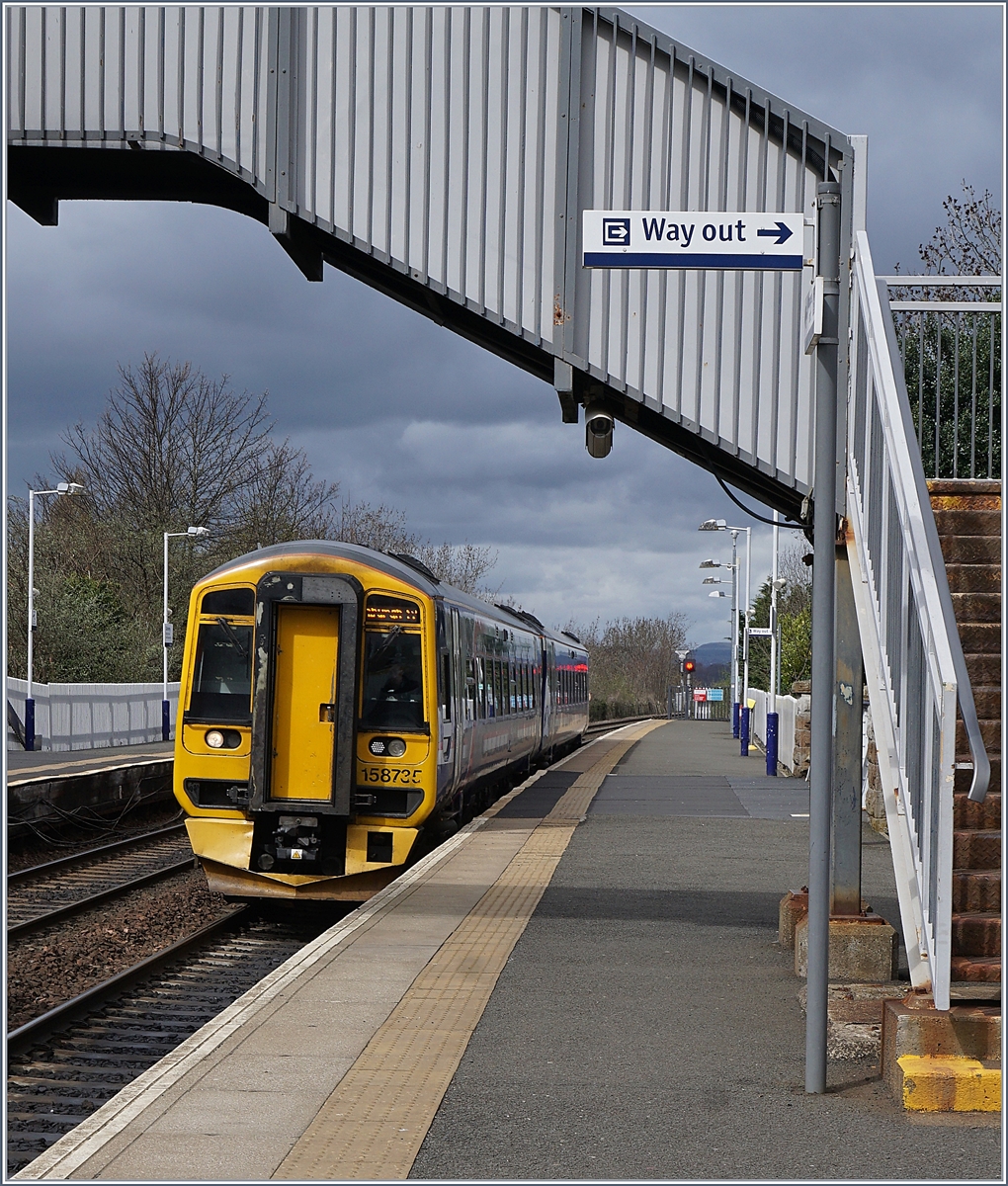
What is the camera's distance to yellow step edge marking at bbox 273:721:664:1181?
4359 millimetres

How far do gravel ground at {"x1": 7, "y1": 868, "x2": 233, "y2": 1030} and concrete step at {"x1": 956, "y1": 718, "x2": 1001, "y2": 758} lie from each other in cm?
546

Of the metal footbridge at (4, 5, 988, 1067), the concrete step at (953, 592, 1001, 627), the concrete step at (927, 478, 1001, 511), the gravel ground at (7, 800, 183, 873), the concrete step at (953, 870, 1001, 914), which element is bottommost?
the gravel ground at (7, 800, 183, 873)

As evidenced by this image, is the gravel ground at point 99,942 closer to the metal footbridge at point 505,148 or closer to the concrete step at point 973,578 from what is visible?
the metal footbridge at point 505,148

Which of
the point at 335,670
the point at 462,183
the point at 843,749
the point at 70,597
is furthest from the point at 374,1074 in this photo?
the point at 70,597

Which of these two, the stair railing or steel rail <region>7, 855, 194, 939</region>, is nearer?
the stair railing

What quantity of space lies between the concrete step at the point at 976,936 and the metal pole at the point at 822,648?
1.71 ft

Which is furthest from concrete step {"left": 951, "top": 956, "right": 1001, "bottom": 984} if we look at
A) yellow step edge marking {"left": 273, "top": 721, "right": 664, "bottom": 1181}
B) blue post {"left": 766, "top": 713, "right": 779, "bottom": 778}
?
blue post {"left": 766, "top": 713, "right": 779, "bottom": 778}

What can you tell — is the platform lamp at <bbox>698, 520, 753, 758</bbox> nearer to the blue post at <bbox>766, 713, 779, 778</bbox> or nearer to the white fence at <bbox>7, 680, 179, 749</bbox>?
the blue post at <bbox>766, 713, 779, 778</bbox>

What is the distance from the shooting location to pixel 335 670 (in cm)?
1172

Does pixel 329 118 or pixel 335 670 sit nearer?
pixel 329 118

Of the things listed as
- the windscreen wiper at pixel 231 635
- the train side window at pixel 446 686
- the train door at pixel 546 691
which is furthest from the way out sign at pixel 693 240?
the train door at pixel 546 691

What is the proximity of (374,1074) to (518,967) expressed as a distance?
7.26 feet

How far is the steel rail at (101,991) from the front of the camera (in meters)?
7.71

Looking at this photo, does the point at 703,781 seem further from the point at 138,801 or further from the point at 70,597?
the point at 70,597
